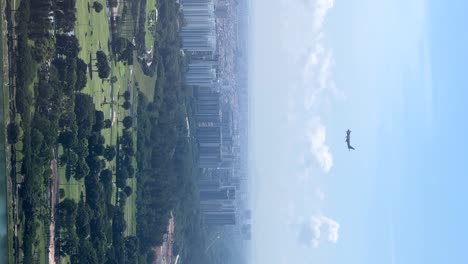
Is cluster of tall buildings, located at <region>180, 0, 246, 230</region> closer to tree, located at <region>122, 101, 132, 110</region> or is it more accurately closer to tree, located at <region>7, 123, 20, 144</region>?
tree, located at <region>122, 101, 132, 110</region>

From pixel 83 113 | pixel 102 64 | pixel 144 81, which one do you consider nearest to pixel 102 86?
pixel 102 64

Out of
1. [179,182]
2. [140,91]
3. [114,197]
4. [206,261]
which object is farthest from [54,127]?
[206,261]

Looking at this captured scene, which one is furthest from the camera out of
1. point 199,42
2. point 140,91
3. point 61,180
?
point 199,42

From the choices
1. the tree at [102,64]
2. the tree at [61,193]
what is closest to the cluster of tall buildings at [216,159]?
the tree at [102,64]

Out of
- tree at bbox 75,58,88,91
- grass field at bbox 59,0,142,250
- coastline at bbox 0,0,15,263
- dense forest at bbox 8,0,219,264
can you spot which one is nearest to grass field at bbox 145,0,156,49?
dense forest at bbox 8,0,219,264

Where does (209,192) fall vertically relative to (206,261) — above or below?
above

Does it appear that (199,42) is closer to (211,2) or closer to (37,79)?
(211,2)
